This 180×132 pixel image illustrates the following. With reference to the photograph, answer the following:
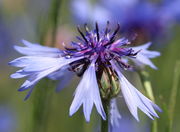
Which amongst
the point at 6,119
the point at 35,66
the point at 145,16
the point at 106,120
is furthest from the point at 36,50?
the point at 6,119

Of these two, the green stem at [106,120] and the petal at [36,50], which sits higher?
the petal at [36,50]

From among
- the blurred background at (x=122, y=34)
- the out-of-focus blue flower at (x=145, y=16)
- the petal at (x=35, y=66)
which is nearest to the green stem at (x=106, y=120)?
the petal at (x=35, y=66)

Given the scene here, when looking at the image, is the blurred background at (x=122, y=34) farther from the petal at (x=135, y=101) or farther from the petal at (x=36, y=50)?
the petal at (x=135, y=101)

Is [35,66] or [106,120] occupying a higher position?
[35,66]

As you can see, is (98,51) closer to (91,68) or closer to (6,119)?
(91,68)

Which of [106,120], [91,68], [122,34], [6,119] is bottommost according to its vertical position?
[106,120]

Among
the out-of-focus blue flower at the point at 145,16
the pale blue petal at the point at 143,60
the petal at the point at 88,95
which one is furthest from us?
the out-of-focus blue flower at the point at 145,16

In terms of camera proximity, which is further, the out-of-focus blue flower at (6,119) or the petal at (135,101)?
the out-of-focus blue flower at (6,119)
